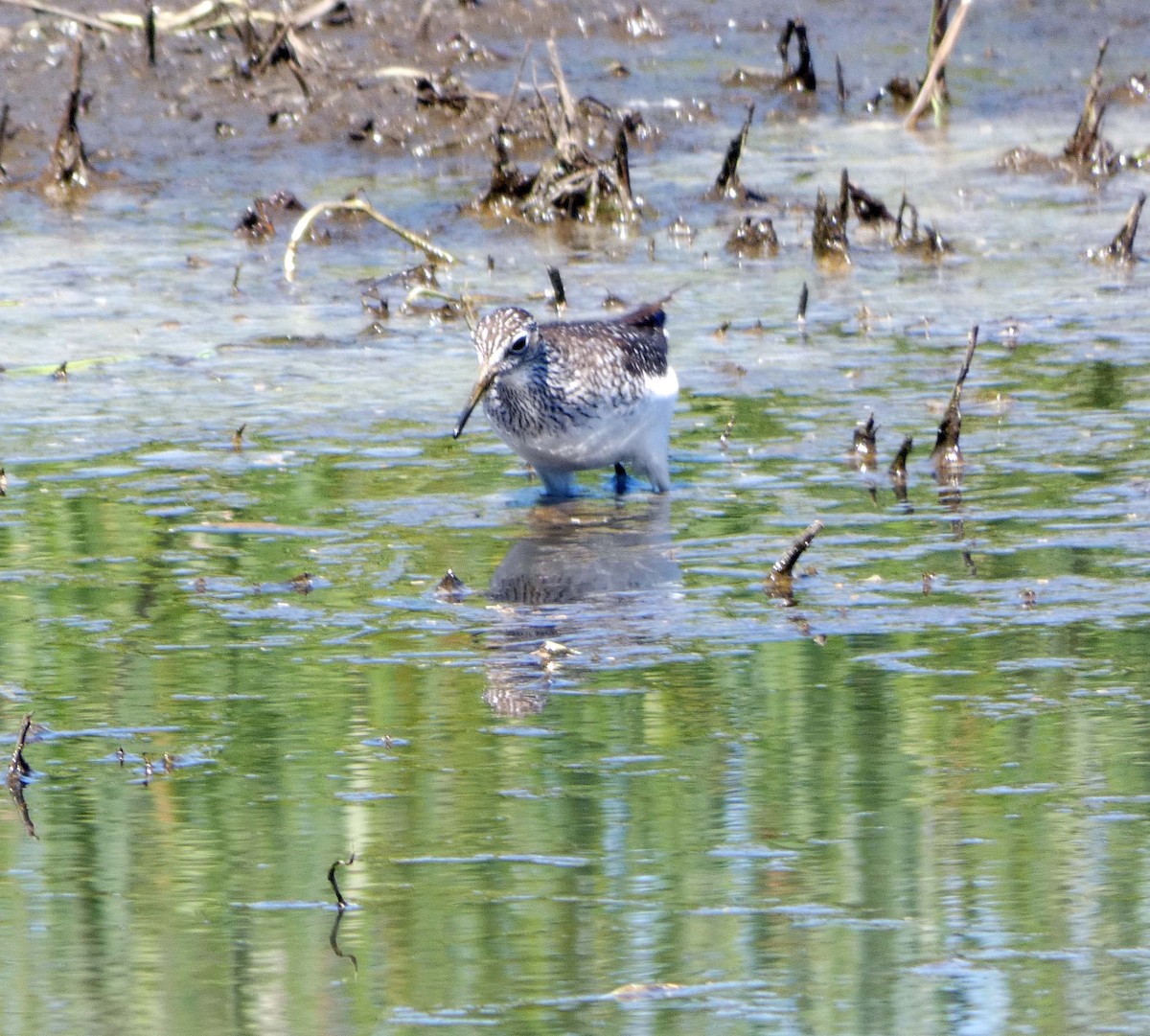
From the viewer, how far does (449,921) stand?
14.2ft

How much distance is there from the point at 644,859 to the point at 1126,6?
12.0m

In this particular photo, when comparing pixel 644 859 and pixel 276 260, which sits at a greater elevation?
pixel 276 260

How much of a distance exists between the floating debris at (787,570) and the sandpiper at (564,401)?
115 centimetres

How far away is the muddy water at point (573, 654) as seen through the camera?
13.8ft

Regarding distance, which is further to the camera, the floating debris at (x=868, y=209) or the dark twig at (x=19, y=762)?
the floating debris at (x=868, y=209)

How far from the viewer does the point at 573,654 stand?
593 cm

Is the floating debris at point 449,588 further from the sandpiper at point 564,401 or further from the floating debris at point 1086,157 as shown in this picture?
the floating debris at point 1086,157

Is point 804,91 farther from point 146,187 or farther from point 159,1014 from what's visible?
point 159,1014

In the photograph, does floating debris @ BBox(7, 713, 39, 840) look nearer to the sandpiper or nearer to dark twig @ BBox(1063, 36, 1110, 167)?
the sandpiper

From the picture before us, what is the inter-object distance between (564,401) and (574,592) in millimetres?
974

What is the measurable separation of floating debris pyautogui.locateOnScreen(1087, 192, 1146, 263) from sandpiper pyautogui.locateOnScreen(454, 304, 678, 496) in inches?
141

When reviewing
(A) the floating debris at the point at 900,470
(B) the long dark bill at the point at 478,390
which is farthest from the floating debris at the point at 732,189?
(B) the long dark bill at the point at 478,390

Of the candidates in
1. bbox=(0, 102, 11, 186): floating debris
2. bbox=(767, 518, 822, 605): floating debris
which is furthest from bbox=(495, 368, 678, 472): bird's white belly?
bbox=(0, 102, 11, 186): floating debris

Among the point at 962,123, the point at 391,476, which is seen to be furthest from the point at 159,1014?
the point at 962,123
